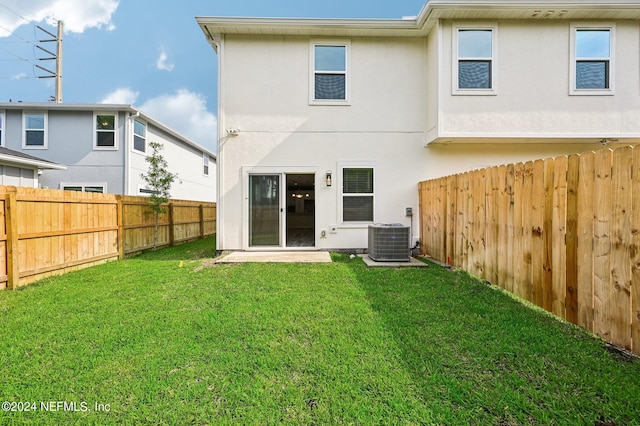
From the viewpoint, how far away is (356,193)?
7320 millimetres

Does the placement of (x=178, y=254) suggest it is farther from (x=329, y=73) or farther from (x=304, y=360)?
(x=304, y=360)

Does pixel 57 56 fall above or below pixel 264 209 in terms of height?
above

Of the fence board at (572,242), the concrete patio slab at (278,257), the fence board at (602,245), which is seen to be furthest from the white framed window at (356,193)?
the fence board at (602,245)

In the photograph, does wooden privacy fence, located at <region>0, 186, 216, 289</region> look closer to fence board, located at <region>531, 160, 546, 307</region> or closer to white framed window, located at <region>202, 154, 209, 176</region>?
fence board, located at <region>531, 160, 546, 307</region>

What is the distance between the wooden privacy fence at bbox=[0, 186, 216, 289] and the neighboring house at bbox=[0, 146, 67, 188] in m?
4.37

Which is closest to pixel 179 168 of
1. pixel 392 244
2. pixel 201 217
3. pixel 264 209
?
pixel 201 217

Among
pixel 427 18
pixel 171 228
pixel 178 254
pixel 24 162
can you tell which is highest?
pixel 427 18

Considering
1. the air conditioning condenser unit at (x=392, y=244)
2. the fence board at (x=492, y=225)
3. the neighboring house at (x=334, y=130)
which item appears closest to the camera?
the fence board at (x=492, y=225)

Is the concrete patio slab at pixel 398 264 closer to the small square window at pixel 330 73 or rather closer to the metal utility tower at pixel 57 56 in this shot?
the small square window at pixel 330 73

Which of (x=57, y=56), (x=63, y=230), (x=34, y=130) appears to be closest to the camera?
(x=63, y=230)

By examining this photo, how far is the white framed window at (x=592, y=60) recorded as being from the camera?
659 centimetres

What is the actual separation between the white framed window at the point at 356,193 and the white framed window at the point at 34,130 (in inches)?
460

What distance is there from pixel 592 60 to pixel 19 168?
16178 millimetres

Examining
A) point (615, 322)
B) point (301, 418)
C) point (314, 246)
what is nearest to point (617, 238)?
point (615, 322)
